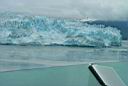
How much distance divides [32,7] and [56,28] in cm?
137

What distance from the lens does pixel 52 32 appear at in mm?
12594

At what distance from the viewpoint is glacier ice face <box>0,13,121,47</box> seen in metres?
11.0

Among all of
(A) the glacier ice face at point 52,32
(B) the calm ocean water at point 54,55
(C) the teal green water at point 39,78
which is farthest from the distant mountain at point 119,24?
(C) the teal green water at point 39,78

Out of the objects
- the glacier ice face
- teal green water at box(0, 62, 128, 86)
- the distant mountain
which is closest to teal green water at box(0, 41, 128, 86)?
teal green water at box(0, 62, 128, 86)

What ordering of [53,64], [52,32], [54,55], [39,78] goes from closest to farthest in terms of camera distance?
[39,78] < [53,64] < [54,55] < [52,32]

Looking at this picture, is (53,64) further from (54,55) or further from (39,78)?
(39,78)

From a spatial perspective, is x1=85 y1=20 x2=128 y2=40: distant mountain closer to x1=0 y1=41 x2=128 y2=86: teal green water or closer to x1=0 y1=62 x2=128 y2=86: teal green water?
x1=0 y1=41 x2=128 y2=86: teal green water

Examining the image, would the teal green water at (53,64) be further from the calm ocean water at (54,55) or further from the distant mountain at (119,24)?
the distant mountain at (119,24)

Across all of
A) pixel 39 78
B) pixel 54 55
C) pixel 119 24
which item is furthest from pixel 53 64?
pixel 39 78

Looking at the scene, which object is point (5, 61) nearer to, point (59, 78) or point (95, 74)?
point (59, 78)

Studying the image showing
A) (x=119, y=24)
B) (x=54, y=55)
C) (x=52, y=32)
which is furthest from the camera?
(x=52, y=32)

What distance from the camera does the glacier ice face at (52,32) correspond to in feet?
36.1

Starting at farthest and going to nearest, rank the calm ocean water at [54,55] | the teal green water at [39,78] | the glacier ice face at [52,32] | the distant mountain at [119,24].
A: the distant mountain at [119,24], the glacier ice face at [52,32], the calm ocean water at [54,55], the teal green water at [39,78]

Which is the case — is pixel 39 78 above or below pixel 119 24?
above
